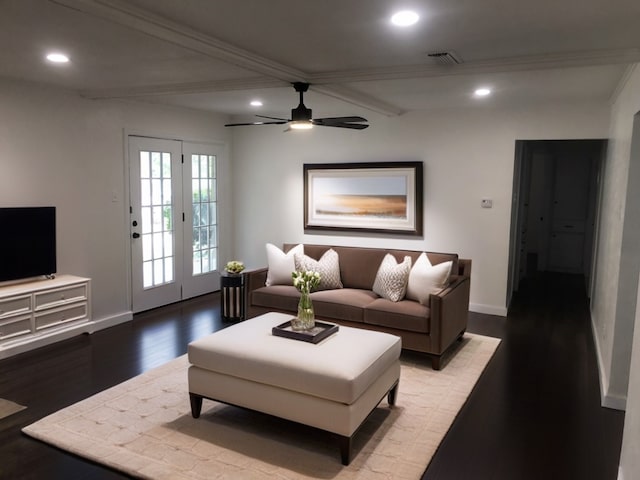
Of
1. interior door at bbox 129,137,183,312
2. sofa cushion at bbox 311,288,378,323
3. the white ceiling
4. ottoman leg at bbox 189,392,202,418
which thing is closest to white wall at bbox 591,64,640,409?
the white ceiling

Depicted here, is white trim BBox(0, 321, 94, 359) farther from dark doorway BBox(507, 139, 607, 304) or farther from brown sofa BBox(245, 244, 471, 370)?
dark doorway BBox(507, 139, 607, 304)

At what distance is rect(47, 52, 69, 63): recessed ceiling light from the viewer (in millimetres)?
3449

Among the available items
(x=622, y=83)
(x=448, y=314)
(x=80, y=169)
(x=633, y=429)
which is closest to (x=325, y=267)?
(x=448, y=314)

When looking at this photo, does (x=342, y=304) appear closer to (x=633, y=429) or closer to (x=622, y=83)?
(x=633, y=429)

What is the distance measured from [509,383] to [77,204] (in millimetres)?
4366

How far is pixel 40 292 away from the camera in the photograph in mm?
4383

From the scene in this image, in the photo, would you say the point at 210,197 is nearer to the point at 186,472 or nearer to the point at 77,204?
the point at 77,204

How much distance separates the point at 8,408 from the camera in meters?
3.32

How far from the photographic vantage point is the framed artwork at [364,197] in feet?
19.9

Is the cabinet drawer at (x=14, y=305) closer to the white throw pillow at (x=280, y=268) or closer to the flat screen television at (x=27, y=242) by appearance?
the flat screen television at (x=27, y=242)

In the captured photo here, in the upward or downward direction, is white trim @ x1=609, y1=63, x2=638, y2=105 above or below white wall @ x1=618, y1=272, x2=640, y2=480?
above

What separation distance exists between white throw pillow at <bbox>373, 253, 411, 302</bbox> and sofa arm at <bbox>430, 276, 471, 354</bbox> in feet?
1.40

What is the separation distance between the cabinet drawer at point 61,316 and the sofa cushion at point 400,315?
2.76m

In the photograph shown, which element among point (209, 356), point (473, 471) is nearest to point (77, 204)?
point (209, 356)
